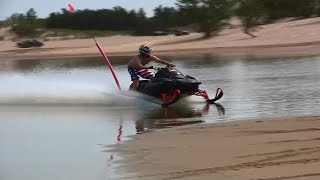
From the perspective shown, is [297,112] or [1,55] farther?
[1,55]

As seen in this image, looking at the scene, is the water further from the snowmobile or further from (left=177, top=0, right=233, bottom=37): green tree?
(left=177, top=0, right=233, bottom=37): green tree

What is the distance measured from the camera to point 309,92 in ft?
44.9

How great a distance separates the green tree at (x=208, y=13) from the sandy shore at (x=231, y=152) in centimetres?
4705

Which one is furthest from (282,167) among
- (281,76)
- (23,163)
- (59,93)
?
(281,76)

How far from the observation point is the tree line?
178 feet

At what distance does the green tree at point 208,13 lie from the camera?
55750 mm

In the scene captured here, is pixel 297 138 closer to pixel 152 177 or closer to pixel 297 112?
pixel 152 177

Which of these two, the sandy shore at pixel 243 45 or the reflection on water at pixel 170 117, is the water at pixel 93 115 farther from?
the sandy shore at pixel 243 45

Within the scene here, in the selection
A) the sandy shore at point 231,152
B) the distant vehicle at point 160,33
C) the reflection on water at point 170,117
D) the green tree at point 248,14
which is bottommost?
the reflection on water at point 170,117

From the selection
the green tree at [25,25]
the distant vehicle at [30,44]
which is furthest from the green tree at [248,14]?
the green tree at [25,25]

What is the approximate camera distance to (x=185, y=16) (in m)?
59.8

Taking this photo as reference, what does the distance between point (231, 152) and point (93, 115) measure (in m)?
5.45

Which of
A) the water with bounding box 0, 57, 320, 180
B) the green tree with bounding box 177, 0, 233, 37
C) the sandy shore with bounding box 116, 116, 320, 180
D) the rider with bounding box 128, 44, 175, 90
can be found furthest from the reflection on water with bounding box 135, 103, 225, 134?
the green tree with bounding box 177, 0, 233, 37

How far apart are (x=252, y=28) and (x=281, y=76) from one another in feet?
108
